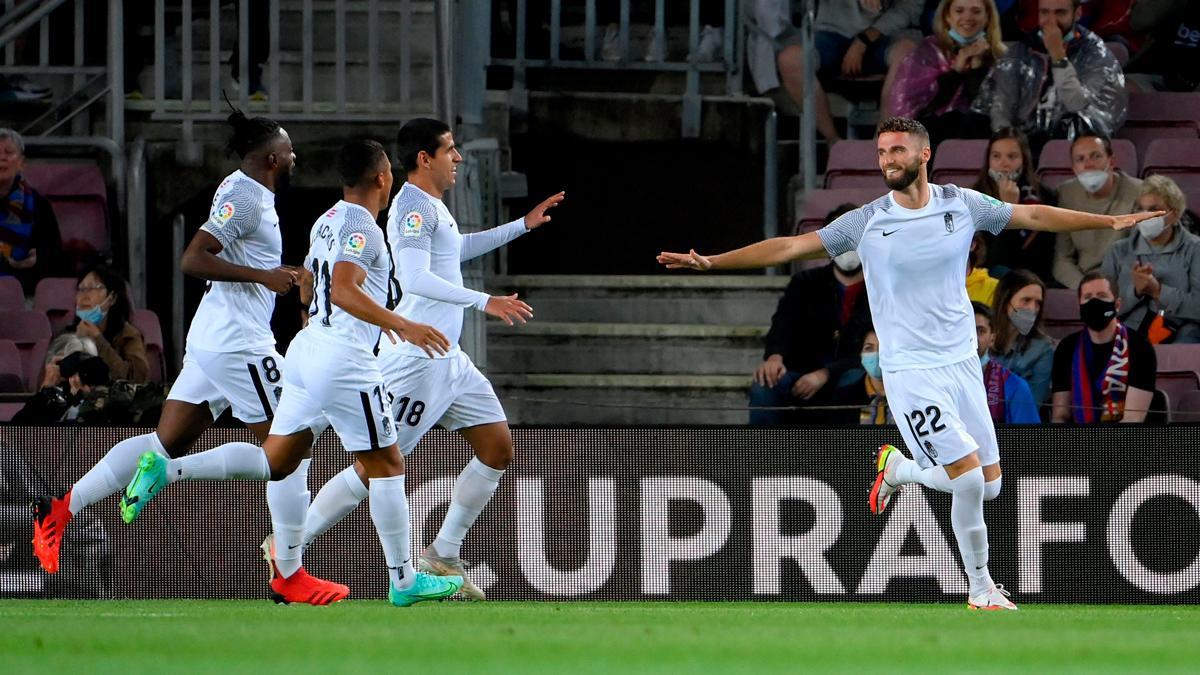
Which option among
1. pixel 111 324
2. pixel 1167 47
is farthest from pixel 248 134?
pixel 1167 47

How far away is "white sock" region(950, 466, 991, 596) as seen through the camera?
9117 millimetres

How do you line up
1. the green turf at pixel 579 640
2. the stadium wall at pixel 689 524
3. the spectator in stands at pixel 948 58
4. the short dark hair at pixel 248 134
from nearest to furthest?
the green turf at pixel 579 640, the short dark hair at pixel 248 134, the stadium wall at pixel 689 524, the spectator in stands at pixel 948 58

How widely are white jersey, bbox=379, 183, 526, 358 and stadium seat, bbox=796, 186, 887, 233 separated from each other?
4.55 meters

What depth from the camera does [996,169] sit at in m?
12.8

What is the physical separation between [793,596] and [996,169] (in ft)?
12.3

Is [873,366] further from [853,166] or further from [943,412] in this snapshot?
[853,166]

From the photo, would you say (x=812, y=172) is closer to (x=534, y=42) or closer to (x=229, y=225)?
(x=534, y=42)

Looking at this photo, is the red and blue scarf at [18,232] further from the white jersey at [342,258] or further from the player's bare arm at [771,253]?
the player's bare arm at [771,253]

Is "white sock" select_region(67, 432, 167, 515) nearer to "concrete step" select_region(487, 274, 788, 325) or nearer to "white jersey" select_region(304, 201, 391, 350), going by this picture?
"white jersey" select_region(304, 201, 391, 350)

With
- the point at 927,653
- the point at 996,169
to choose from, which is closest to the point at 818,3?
the point at 996,169

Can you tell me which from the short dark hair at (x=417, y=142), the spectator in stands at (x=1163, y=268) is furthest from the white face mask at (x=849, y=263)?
the short dark hair at (x=417, y=142)

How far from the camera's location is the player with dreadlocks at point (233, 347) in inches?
360

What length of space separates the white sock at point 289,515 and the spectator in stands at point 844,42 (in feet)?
22.7

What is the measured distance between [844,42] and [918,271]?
624cm
